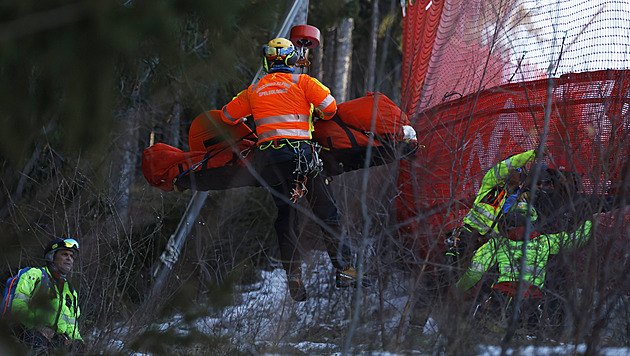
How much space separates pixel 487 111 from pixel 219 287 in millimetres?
4049

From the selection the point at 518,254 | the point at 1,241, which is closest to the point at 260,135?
the point at 518,254

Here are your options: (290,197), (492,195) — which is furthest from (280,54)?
(492,195)

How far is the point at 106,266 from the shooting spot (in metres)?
5.43

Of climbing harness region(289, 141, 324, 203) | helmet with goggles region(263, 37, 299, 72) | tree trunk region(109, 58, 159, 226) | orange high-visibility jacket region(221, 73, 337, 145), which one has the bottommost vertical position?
tree trunk region(109, 58, 159, 226)

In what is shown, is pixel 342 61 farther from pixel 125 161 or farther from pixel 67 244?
pixel 67 244

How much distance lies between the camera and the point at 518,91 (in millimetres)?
5844

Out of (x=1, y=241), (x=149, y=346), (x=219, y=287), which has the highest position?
(x=1, y=241)

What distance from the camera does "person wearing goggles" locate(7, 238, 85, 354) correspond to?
2.34 meters

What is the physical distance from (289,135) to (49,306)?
10.0 feet

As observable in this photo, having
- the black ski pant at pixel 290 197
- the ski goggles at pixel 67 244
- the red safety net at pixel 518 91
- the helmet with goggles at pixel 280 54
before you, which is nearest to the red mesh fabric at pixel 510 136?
the red safety net at pixel 518 91

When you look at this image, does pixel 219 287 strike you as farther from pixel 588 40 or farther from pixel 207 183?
pixel 588 40

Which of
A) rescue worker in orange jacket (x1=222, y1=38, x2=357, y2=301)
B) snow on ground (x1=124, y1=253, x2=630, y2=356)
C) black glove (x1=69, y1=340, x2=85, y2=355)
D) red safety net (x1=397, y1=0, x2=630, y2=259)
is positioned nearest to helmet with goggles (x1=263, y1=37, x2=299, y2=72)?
rescue worker in orange jacket (x1=222, y1=38, x2=357, y2=301)

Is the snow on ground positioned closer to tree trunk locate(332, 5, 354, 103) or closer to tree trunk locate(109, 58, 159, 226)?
tree trunk locate(109, 58, 159, 226)

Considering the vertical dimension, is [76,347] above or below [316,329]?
above
